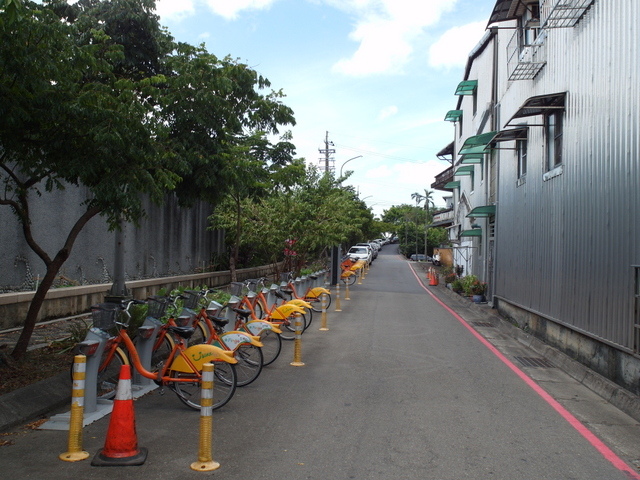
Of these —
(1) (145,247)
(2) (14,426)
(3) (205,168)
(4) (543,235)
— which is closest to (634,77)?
(4) (543,235)

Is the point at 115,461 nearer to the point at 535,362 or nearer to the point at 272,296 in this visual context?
the point at 535,362

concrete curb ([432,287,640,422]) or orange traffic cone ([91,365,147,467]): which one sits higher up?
orange traffic cone ([91,365,147,467])

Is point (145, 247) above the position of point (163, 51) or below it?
below

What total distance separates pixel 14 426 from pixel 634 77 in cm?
857

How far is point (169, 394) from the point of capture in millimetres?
7266

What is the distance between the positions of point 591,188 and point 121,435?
7.90 m

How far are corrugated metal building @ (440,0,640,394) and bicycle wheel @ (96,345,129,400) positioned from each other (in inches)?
249

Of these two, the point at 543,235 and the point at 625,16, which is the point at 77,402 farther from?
the point at 543,235

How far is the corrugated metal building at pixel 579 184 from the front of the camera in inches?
309

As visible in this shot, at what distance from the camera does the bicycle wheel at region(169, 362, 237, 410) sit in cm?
647

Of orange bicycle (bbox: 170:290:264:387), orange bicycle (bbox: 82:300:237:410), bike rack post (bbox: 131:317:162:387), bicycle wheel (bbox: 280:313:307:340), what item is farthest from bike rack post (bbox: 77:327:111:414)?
bicycle wheel (bbox: 280:313:307:340)

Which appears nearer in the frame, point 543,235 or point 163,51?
point 543,235

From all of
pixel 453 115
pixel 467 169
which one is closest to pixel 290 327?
pixel 467 169

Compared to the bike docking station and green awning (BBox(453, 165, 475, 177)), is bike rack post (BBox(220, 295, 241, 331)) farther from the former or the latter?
green awning (BBox(453, 165, 475, 177))
